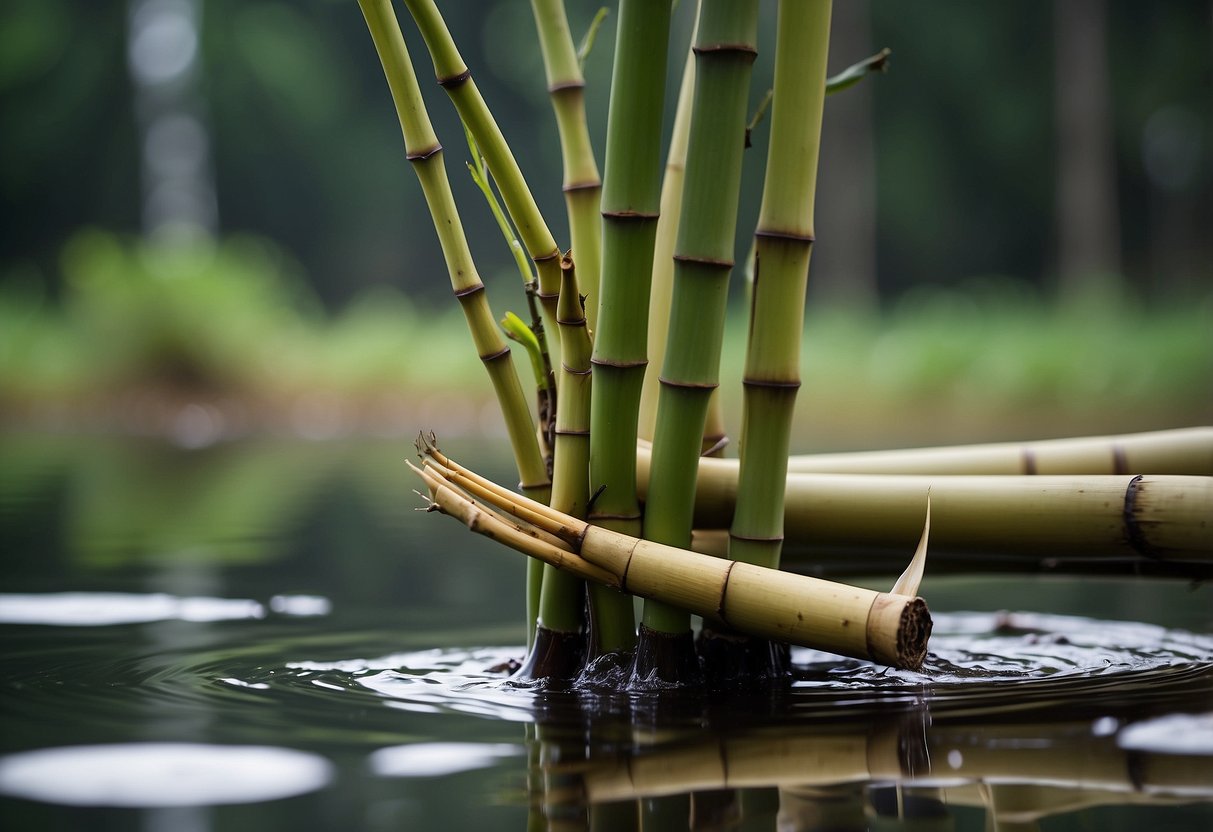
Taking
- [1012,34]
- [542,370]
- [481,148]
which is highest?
[1012,34]

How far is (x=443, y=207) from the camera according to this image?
1221 millimetres

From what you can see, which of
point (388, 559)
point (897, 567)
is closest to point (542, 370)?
point (897, 567)

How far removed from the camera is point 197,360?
9062 millimetres

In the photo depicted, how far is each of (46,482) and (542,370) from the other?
335 centimetres

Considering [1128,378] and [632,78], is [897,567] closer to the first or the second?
[632,78]

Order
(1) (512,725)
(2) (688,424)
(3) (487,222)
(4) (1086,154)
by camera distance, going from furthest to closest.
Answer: (3) (487,222)
(4) (1086,154)
(2) (688,424)
(1) (512,725)

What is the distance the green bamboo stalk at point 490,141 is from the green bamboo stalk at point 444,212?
1.3 inches

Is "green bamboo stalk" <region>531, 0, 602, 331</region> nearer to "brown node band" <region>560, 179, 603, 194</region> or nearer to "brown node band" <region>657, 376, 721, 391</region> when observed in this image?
"brown node band" <region>560, 179, 603, 194</region>

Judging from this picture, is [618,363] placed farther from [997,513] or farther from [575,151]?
[997,513]

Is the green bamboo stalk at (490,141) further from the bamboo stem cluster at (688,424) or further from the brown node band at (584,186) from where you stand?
the brown node band at (584,186)

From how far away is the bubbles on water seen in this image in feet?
2.89

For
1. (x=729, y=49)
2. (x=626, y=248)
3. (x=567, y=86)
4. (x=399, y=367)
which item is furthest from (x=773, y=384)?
(x=399, y=367)

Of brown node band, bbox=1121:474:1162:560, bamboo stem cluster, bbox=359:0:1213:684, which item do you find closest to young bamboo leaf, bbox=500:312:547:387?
bamboo stem cluster, bbox=359:0:1213:684

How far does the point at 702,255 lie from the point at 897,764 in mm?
477
